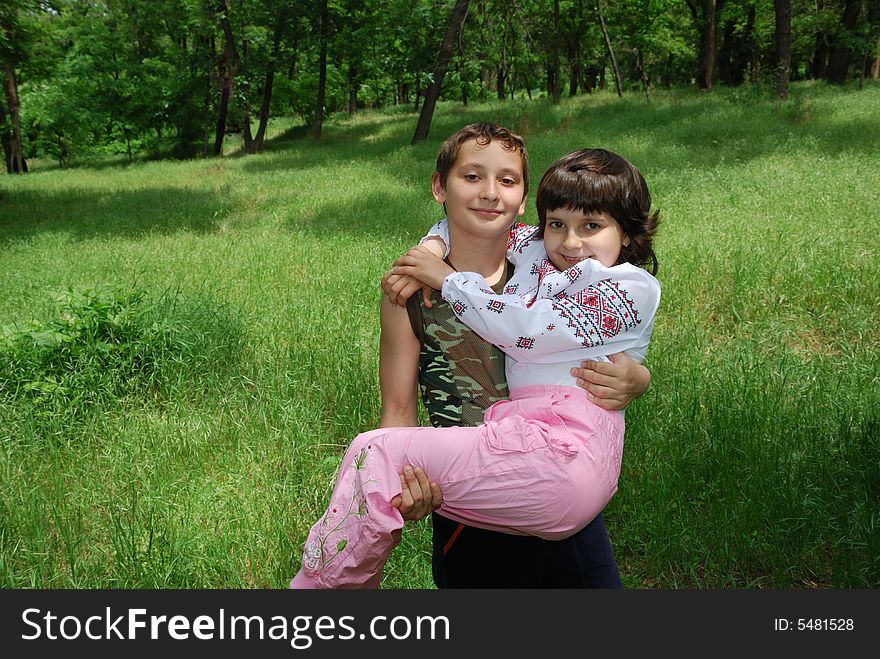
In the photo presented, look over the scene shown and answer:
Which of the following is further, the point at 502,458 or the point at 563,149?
the point at 563,149

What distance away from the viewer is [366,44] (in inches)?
967

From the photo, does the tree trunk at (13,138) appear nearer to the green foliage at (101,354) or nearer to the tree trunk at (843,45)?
the green foliage at (101,354)

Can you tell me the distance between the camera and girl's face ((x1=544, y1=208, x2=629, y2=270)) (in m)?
2.07

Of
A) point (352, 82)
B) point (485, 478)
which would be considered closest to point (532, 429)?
point (485, 478)

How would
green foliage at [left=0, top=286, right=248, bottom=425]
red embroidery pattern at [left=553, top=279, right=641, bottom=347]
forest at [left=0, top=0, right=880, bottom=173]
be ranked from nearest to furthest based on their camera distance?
red embroidery pattern at [left=553, top=279, right=641, bottom=347] → green foliage at [left=0, top=286, right=248, bottom=425] → forest at [left=0, top=0, right=880, bottom=173]

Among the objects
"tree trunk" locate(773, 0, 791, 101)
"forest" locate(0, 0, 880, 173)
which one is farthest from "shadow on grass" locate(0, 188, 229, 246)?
"tree trunk" locate(773, 0, 791, 101)

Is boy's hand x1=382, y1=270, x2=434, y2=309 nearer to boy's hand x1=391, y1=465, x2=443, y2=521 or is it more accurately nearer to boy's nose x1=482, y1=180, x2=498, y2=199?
boy's nose x1=482, y1=180, x2=498, y2=199

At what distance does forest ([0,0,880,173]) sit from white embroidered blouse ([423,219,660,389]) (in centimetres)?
1598

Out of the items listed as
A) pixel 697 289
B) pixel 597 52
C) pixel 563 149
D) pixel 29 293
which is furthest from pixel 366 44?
pixel 697 289

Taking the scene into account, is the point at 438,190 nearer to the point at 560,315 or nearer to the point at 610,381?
the point at 560,315

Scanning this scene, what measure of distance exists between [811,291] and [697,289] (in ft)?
2.91

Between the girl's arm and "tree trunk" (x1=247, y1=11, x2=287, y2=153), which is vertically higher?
"tree trunk" (x1=247, y1=11, x2=287, y2=153)

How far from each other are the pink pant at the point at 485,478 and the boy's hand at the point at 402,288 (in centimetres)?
40

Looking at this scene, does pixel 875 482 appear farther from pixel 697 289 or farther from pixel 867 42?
pixel 867 42
